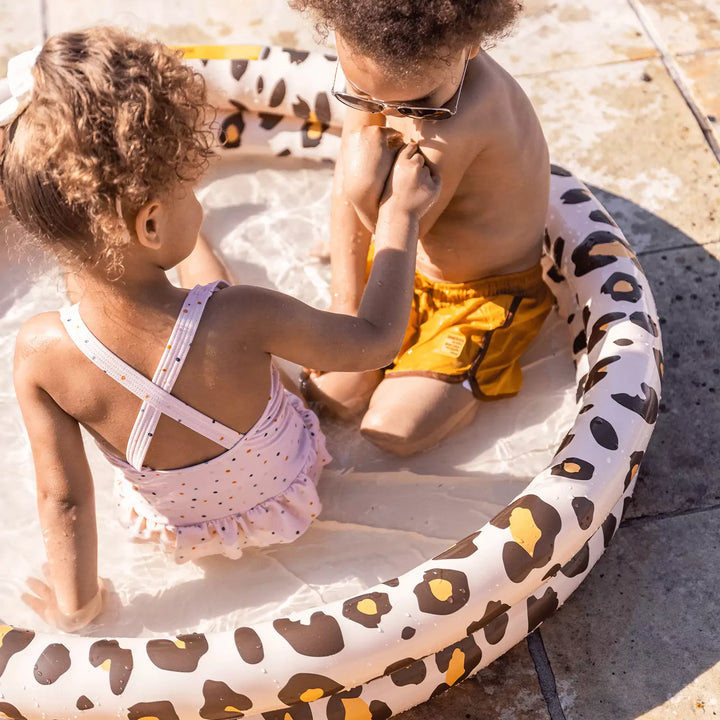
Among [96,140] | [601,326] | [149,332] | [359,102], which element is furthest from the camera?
[601,326]

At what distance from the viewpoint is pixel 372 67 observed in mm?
1919

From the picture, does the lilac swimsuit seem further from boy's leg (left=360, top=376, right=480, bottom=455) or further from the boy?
the boy

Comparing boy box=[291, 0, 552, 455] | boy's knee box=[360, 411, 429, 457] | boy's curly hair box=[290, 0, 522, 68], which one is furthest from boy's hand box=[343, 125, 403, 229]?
boy's knee box=[360, 411, 429, 457]

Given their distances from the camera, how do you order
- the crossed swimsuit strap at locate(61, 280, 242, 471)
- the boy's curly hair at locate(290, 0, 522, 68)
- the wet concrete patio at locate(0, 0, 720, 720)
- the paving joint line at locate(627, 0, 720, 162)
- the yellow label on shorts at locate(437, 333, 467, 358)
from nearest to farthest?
the crossed swimsuit strap at locate(61, 280, 242, 471) → the boy's curly hair at locate(290, 0, 522, 68) → the wet concrete patio at locate(0, 0, 720, 720) → the yellow label on shorts at locate(437, 333, 467, 358) → the paving joint line at locate(627, 0, 720, 162)

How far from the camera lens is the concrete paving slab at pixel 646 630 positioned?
209cm

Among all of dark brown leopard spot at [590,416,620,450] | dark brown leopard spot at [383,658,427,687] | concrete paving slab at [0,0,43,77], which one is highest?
concrete paving slab at [0,0,43,77]

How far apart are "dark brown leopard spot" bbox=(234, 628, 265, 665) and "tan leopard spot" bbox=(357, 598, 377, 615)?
20 centimetres

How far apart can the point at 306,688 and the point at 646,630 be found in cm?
86

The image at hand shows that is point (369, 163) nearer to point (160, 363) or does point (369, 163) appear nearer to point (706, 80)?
point (160, 363)

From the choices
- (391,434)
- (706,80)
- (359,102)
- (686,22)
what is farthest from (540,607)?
(686,22)

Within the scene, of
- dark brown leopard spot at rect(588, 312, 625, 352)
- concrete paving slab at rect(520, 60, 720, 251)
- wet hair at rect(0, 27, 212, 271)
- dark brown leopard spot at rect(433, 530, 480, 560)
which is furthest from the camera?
concrete paving slab at rect(520, 60, 720, 251)

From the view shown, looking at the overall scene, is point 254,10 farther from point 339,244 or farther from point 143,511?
point 143,511

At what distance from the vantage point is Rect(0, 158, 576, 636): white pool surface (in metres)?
2.26

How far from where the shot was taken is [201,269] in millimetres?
2607
